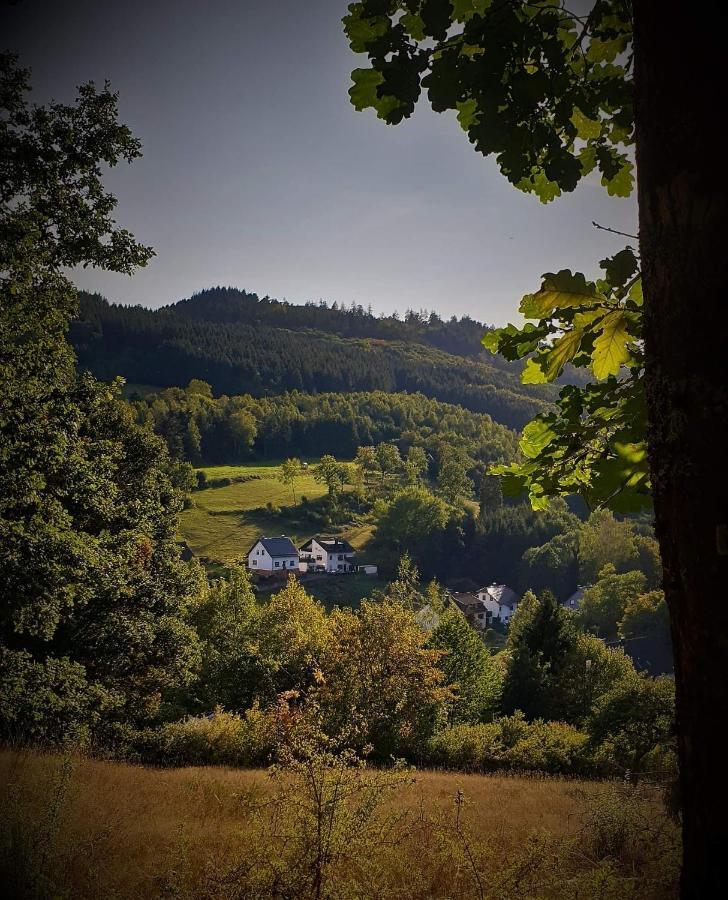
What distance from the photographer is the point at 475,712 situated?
97.7 feet

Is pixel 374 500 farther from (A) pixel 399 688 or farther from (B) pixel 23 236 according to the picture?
(B) pixel 23 236

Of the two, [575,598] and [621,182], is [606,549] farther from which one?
[621,182]

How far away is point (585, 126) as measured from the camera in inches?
113

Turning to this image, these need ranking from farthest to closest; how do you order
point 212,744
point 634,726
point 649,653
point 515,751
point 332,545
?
1. point 332,545
2. point 649,653
3. point 634,726
4. point 515,751
5. point 212,744

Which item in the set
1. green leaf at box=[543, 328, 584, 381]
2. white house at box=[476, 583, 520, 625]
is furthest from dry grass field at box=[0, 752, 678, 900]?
white house at box=[476, 583, 520, 625]

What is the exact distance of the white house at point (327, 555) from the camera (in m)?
94.3

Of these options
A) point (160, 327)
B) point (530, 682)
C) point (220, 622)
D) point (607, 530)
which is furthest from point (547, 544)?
point (160, 327)

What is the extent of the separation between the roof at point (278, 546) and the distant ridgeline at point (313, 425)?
36393mm

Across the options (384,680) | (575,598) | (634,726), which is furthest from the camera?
(575,598)

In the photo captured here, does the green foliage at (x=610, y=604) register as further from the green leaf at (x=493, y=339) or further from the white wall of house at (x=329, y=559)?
the green leaf at (x=493, y=339)

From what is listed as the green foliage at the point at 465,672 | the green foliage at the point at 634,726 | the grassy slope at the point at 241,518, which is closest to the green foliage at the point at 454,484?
the grassy slope at the point at 241,518

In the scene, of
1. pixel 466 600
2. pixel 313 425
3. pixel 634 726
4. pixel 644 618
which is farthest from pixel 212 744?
pixel 313 425

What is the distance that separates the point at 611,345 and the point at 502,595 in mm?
92083

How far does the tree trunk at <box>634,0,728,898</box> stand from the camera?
1203 mm
